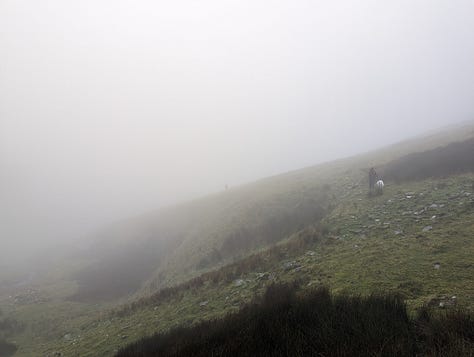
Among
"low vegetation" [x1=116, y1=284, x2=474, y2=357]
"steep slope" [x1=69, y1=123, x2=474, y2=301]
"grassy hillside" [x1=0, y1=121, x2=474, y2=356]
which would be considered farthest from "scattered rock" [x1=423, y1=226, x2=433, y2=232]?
"steep slope" [x1=69, y1=123, x2=474, y2=301]

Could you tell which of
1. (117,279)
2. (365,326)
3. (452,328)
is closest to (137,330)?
(365,326)

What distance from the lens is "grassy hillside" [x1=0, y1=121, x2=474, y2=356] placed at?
7984mm

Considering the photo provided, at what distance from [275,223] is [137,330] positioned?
13910 mm

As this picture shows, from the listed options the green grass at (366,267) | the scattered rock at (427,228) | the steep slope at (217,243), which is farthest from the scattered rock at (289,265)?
the steep slope at (217,243)

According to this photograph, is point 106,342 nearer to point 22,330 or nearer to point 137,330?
point 137,330

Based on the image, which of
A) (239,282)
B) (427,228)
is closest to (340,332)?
(239,282)

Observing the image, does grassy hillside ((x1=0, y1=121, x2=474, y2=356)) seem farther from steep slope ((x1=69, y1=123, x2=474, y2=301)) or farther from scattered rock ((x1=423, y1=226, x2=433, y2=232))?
steep slope ((x1=69, y1=123, x2=474, y2=301))

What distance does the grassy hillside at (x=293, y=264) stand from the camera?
26.2 ft

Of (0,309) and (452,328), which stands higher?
(452,328)

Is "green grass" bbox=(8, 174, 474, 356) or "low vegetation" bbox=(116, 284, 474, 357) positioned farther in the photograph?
"green grass" bbox=(8, 174, 474, 356)

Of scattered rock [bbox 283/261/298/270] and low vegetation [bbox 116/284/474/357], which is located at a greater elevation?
low vegetation [bbox 116/284/474/357]

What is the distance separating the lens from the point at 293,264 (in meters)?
11.5

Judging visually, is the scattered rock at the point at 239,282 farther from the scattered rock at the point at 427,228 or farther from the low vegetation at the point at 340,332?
the scattered rock at the point at 427,228

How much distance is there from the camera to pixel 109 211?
410 feet
